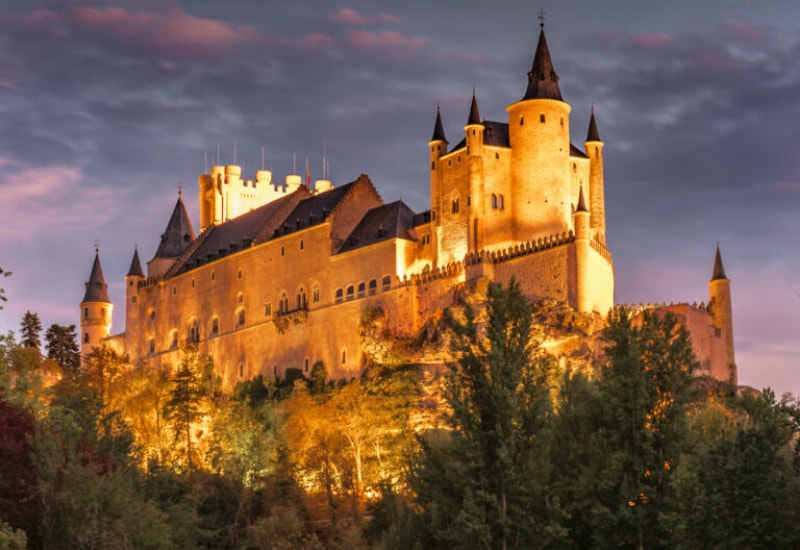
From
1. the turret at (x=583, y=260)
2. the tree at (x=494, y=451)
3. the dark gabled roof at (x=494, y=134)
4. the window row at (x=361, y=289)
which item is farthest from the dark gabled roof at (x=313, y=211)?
the tree at (x=494, y=451)

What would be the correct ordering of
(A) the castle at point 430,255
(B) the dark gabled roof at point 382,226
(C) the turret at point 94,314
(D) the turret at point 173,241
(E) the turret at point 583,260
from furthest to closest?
(C) the turret at point 94,314 → (D) the turret at point 173,241 → (B) the dark gabled roof at point 382,226 → (A) the castle at point 430,255 → (E) the turret at point 583,260

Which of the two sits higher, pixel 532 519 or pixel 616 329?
pixel 616 329

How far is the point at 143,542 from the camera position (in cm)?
4006

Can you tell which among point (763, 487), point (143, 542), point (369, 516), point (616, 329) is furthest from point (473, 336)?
point (369, 516)

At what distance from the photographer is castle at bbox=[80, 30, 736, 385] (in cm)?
Answer: 6700

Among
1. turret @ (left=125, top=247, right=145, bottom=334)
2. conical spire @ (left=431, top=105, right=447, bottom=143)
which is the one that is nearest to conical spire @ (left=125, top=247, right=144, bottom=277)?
turret @ (left=125, top=247, right=145, bottom=334)

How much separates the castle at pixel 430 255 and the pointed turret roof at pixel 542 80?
0.30 feet

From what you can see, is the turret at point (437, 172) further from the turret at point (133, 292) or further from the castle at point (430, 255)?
the turret at point (133, 292)

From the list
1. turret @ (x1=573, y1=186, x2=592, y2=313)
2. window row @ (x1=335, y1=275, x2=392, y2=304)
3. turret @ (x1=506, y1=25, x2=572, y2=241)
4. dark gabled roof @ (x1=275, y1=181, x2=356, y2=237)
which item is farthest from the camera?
dark gabled roof @ (x1=275, y1=181, x2=356, y2=237)

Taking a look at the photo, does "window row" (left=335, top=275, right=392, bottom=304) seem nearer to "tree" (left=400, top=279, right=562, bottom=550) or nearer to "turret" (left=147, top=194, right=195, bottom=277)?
"turret" (left=147, top=194, right=195, bottom=277)

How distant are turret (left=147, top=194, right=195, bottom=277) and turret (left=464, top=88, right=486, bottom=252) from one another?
39.5 meters

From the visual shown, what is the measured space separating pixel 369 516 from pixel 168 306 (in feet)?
145

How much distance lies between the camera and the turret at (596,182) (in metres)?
73.4

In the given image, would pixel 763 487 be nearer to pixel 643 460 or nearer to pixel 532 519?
pixel 643 460
